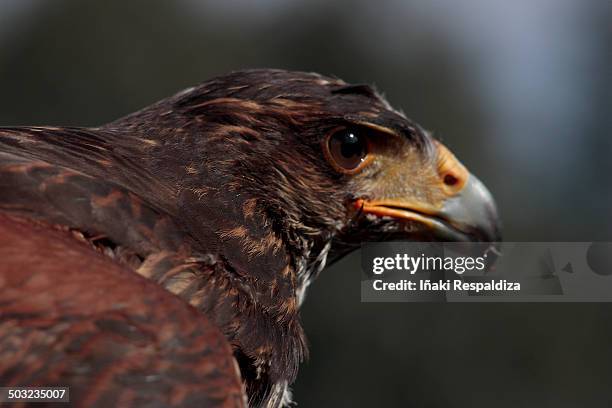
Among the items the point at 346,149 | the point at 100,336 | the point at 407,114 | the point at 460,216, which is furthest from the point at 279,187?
the point at 407,114

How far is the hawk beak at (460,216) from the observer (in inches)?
128

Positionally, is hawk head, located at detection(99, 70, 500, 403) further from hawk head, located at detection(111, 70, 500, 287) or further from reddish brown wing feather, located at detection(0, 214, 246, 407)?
reddish brown wing feather, located at detection(0, 214, 246, 407)

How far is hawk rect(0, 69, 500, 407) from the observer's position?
1996 millimetres

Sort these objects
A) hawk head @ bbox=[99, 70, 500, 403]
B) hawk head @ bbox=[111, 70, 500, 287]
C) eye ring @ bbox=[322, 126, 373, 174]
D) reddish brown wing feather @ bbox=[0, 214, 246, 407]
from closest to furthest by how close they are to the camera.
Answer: reddish brown wing feather @ bbox=[0, 214, 246, 407], hawk head @ bbox=[99, 70, 500, 403], hawk head @ bbox=[111, 70, 500, 287], eye ring @ bbox=[322, 126, 373, 174]

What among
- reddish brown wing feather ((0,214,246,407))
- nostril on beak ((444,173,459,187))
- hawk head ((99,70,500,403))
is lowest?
reddish brown wing feather ((0,214,246,407))

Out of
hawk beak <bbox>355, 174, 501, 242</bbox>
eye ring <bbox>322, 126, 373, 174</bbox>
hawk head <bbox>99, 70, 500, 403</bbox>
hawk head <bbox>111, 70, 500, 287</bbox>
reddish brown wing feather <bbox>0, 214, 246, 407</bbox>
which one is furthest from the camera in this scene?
hawk beak <bbox>355, 174, 501, 242</bbox>

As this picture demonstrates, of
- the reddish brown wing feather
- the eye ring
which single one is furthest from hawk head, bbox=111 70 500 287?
the reddish brown wing feather

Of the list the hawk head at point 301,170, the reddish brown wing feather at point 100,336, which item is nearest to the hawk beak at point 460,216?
the hawk head at point 301,170

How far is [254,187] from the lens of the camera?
292cm

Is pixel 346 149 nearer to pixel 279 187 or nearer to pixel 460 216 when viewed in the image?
pixel 279 187

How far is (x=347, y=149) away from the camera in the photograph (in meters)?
3.11

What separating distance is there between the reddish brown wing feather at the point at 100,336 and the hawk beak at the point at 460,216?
1.27 m

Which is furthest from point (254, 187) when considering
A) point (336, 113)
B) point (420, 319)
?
point (420, 319)

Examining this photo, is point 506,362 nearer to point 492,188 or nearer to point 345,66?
point 492,188
